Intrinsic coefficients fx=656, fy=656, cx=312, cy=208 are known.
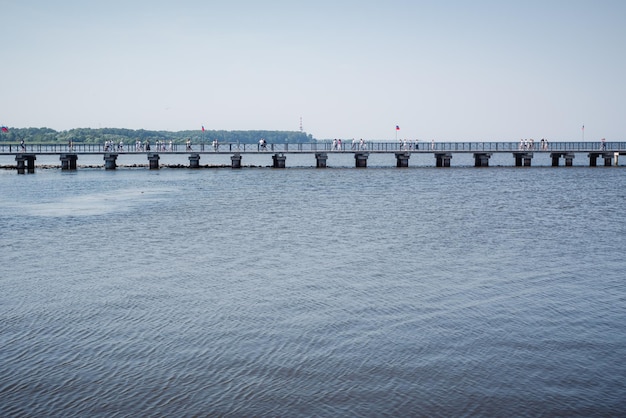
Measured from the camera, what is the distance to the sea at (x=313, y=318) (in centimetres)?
1023

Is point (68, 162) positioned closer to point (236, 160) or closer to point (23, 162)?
point (23, 162)

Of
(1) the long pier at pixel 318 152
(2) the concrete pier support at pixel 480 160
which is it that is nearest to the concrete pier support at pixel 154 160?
(1) the long pier at pixel 318 152

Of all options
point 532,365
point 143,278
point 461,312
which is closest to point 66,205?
point 143,278

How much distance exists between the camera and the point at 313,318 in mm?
14539

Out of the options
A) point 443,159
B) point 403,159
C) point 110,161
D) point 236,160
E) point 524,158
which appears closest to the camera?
point 110,161

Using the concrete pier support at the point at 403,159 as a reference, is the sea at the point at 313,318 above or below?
below

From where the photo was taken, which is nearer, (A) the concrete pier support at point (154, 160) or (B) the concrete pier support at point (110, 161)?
(B) the concrete pier support at point (110, 161)

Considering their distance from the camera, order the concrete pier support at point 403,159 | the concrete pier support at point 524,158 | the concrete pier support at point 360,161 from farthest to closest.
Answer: the concrete pier support at point 524,158
the concrete pier support at point 403,159
the concrete pier support at point 360,161

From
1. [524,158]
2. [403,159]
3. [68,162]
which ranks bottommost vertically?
[68,162]

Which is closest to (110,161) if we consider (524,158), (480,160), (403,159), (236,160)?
(236,160)

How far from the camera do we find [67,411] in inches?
381

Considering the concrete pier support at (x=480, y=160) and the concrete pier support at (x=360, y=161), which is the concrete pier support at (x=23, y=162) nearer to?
the concrete pier support at (x=360, y=161)

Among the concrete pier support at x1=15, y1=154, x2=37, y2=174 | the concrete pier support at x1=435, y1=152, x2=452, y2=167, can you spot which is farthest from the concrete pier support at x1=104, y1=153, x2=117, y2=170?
the concrete pier support at x1=435, y1=152, x2=452, y2=167

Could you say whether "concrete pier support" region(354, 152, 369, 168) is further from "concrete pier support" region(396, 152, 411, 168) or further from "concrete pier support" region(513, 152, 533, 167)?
"concrete pier support" region(513, 152, 533, 167)
